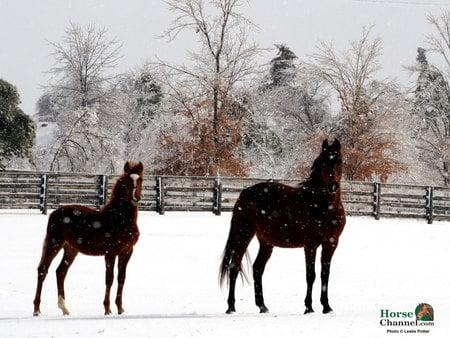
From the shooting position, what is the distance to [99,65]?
44062 millimetres

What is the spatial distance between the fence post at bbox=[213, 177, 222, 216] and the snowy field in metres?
2.78

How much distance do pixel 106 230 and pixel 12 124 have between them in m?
20.3

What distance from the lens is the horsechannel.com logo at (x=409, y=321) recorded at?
287 inches

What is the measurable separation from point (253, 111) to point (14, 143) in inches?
487

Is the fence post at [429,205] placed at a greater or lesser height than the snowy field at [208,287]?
greater

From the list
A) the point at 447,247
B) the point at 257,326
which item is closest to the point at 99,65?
the point at 447,247

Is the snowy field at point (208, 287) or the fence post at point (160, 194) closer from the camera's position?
the snowy field at point (208, 287)

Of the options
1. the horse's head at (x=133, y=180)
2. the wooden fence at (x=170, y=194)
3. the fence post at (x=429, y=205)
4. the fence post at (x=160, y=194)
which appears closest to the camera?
the horse's head at (x=133, y=180)

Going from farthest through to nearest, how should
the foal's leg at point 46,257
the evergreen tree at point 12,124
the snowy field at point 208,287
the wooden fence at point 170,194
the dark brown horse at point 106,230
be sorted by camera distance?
the evergreen tree at point 12,124, the wooden fence at point 170,194, the foal's leg at point 46,257, the dark brown horse at point 106,230, the snowy field at point 208,287

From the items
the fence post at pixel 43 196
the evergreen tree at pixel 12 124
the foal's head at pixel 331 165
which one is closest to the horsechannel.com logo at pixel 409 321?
the foal's head at pixel 331 165

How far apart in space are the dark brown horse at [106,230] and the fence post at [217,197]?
58.6 feet

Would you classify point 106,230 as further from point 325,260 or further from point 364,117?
point 364,117

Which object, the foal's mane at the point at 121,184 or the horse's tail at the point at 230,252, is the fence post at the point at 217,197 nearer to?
the horse's tail at the point at 230,252

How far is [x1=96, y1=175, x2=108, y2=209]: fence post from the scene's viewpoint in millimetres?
25188
